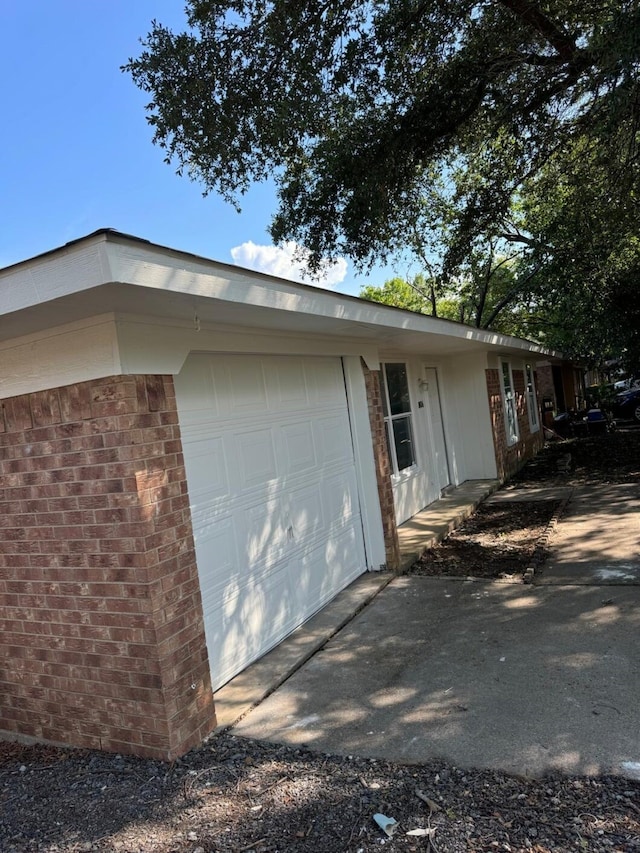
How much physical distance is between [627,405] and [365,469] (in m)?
17.0

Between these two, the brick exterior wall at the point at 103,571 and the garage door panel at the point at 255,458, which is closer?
the brick exterior wall at the point at 103,571

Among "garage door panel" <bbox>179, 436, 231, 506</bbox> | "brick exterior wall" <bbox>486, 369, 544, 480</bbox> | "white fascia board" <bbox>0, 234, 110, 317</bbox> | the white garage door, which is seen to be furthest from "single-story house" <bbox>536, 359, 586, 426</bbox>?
"white fascia board" <bbox>0, 234, 110, 317</bbox>

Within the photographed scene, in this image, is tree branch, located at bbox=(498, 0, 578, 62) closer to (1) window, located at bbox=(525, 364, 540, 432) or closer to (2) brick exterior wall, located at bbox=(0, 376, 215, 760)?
(2) brick exterior wall, located at bbox=(0, 376, 215, 760)

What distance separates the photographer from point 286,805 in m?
2.77

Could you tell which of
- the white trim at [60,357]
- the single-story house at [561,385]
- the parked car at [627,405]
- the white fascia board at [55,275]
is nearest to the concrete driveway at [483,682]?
the white trim at [60,357]

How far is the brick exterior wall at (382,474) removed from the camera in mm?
6270

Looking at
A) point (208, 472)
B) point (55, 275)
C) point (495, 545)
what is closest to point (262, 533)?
point (208, 472)

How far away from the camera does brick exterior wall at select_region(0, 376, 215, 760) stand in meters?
3.15

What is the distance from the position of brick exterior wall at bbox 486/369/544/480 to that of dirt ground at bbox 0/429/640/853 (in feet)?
29.4

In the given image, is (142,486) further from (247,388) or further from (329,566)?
(329,566)

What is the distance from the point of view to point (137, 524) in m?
3.12

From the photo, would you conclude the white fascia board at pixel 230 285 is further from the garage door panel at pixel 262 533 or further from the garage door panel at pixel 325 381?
the garage door panel at pixel 262 533

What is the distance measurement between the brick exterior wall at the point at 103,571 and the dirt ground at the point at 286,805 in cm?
22

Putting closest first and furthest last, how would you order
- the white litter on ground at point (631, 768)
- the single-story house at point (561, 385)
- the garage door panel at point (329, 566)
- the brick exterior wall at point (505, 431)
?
1. the white litter on ground at point (631, 768)
2. the garage door panel at point (329, 566)
3. the brick exterior wall at point (505, 431)
4. the single-story house at point (561, 385)
